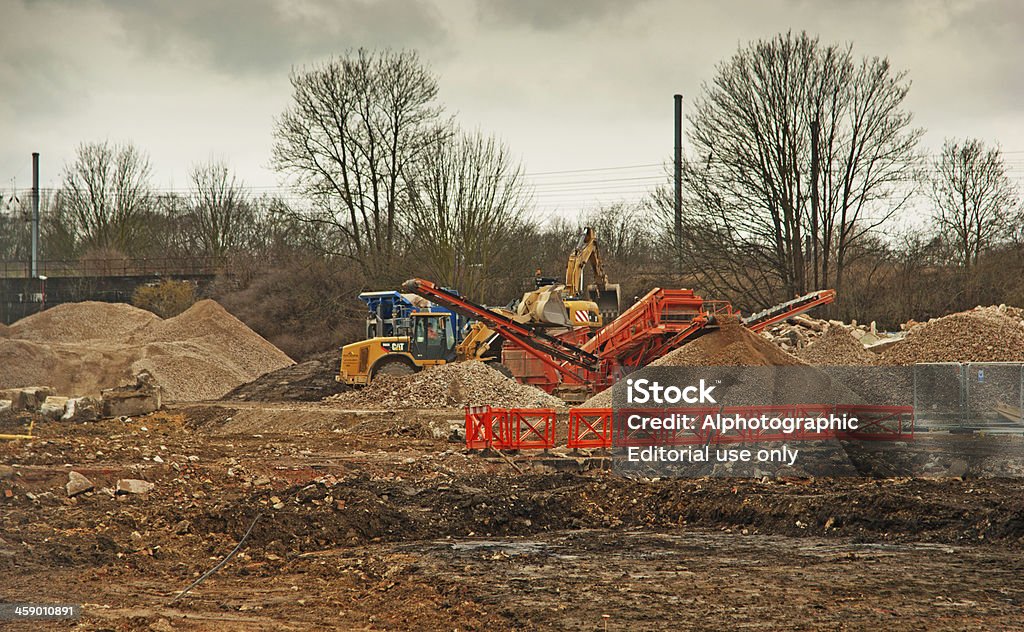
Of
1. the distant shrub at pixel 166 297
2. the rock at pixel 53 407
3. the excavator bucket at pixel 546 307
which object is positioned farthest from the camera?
the distant shrub at pixel 166 297

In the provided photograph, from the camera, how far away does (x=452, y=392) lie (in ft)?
70.5

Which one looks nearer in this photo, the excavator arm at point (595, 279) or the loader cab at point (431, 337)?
the excavator arm at point (595, 279)

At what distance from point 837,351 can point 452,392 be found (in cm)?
1004

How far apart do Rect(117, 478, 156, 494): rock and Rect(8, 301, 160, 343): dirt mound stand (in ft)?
75.1

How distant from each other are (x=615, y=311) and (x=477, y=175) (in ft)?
32.3

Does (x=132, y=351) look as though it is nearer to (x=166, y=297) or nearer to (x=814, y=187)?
(x=166, y=297)

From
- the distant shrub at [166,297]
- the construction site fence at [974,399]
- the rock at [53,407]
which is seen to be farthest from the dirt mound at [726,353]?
the distant shrub at [166,297]

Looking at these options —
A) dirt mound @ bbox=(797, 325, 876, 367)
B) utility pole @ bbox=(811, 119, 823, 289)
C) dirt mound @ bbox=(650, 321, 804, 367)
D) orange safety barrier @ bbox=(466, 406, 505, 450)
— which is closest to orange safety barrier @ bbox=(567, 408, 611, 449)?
orange safety barrier @ bbox=(466, 406, 505, 450)

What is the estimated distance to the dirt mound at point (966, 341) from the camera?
69.5ft

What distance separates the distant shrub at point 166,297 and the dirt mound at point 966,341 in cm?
2849

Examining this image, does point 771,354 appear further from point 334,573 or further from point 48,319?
point 48,319

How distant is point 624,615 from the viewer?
7.23 metres

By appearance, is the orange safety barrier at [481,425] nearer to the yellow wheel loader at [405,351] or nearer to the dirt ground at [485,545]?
the dirt ground at [485,545]

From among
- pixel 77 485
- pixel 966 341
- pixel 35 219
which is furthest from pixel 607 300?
pixel 35 219
